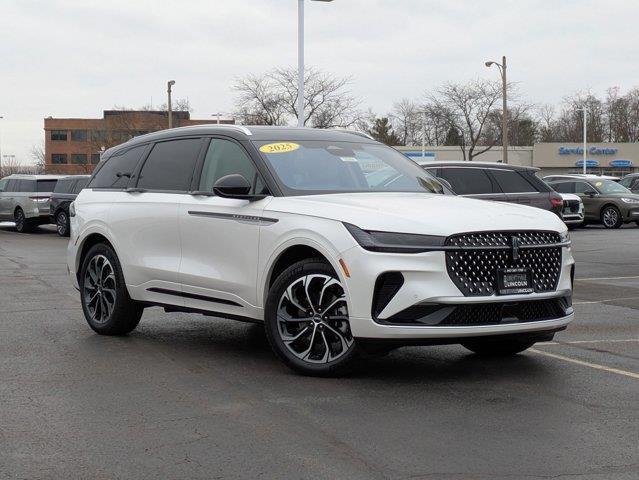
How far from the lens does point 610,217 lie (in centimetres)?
2916

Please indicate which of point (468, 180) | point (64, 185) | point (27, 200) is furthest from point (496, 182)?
point (27, 200)

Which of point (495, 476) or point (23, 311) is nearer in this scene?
point (495, 476)

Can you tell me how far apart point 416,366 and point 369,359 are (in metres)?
0.37

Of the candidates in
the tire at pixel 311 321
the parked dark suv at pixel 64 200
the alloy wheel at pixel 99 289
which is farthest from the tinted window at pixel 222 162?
the parked dark suv at pixel 64 200


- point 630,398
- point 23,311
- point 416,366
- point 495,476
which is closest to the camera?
point 495,476

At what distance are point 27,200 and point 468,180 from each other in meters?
18.2

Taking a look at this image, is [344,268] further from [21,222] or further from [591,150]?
[591,150]

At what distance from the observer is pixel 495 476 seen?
439 cm

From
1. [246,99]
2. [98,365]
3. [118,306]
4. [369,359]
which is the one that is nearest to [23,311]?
[118,306]

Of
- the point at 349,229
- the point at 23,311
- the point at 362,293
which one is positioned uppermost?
the point at 349,229

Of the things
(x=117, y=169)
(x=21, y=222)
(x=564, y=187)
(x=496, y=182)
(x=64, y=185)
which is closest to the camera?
(x=117, y=169)

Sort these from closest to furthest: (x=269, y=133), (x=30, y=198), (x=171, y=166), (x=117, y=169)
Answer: (x=269, y=133), (x=171, y=166), (x=117, y=169), (x=30, y=198)

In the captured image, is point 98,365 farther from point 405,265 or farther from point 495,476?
point 495,476

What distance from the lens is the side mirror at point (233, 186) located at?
692 centimetres
